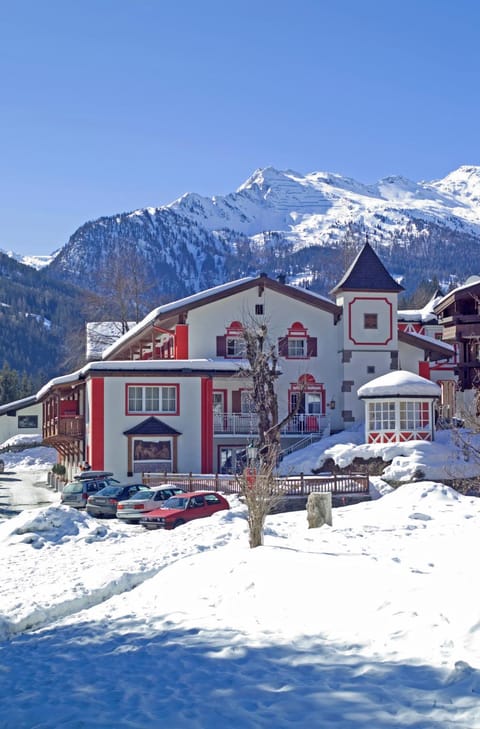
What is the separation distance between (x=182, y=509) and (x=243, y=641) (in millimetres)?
17181

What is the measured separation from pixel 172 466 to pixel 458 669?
109 feet

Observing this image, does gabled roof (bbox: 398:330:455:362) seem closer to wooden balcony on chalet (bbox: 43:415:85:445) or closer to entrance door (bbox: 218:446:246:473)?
entrance door (bbox: 218:446:246:473)

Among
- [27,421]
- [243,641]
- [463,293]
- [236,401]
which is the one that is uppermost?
[463,293]

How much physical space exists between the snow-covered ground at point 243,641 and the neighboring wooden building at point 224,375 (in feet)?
72.3

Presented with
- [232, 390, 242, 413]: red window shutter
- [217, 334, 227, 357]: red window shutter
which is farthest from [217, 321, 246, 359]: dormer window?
[232, 390, 242, 413]: red window shutter

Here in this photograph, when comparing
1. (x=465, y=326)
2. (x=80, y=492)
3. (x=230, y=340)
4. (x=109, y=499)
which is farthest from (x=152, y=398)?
(x=465, y=326)

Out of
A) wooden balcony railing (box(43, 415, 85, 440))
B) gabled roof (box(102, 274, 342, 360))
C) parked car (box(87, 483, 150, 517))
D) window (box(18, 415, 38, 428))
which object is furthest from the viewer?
window (box(18, 415, 38, 428))

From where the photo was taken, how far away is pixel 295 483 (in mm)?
33656

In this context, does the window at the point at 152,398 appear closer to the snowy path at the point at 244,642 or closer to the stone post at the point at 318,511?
the stone post at the point at 318,511

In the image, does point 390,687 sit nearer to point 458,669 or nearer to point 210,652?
point 458,669

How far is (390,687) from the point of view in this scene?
891 centimetres

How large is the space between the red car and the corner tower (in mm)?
18756

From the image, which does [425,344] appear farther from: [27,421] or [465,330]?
[27,421]

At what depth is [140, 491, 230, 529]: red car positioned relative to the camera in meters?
27.3
